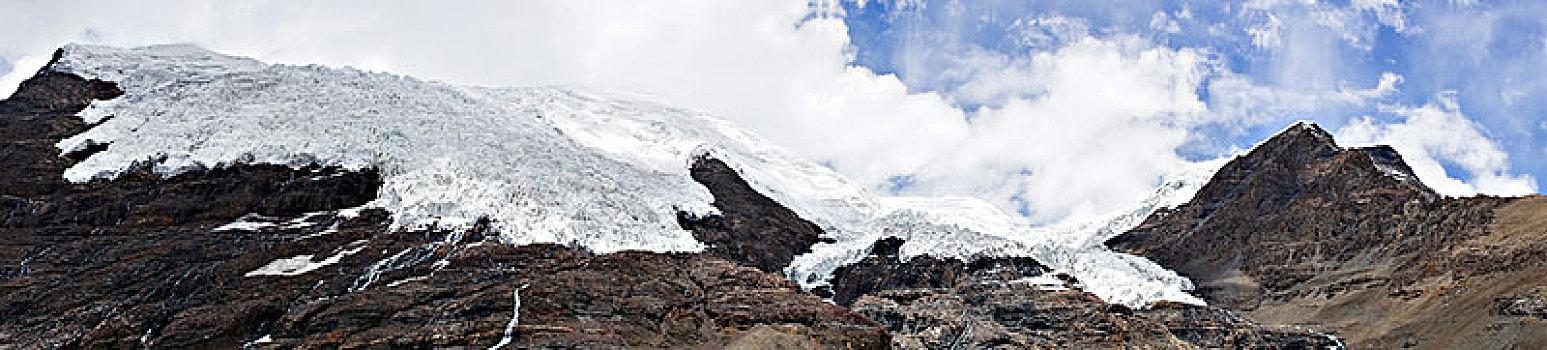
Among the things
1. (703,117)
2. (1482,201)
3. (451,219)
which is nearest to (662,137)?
(703,117)

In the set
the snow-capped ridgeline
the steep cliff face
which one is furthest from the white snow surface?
the steep cliff face

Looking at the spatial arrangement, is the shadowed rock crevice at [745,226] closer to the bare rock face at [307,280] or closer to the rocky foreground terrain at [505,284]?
the rocky foreground terrain at [505,284]

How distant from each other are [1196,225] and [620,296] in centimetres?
9146

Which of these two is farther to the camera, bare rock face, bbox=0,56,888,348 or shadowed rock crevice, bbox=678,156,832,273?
shadowed rock crevice, bbox=678,156,832,273

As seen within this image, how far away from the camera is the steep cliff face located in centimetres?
5181

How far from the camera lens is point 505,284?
2758 centimetres

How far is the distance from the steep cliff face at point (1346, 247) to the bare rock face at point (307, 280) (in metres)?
38.6

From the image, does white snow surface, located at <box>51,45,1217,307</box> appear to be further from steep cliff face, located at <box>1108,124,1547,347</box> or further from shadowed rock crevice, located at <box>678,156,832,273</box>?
steep cliff face, located at <box>1108,124,1547,347</box>

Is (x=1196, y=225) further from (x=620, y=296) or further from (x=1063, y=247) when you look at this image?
(x=620, y=296)

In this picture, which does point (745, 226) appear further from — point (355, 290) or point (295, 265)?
point (355, 290)

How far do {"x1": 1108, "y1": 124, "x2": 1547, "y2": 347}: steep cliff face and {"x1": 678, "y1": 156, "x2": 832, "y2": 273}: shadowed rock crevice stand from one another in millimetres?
37986

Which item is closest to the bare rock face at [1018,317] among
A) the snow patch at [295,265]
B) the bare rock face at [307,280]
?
the bare rock face at [307,280]

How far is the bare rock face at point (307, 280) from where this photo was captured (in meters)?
24.8

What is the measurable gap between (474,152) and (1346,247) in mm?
75206
